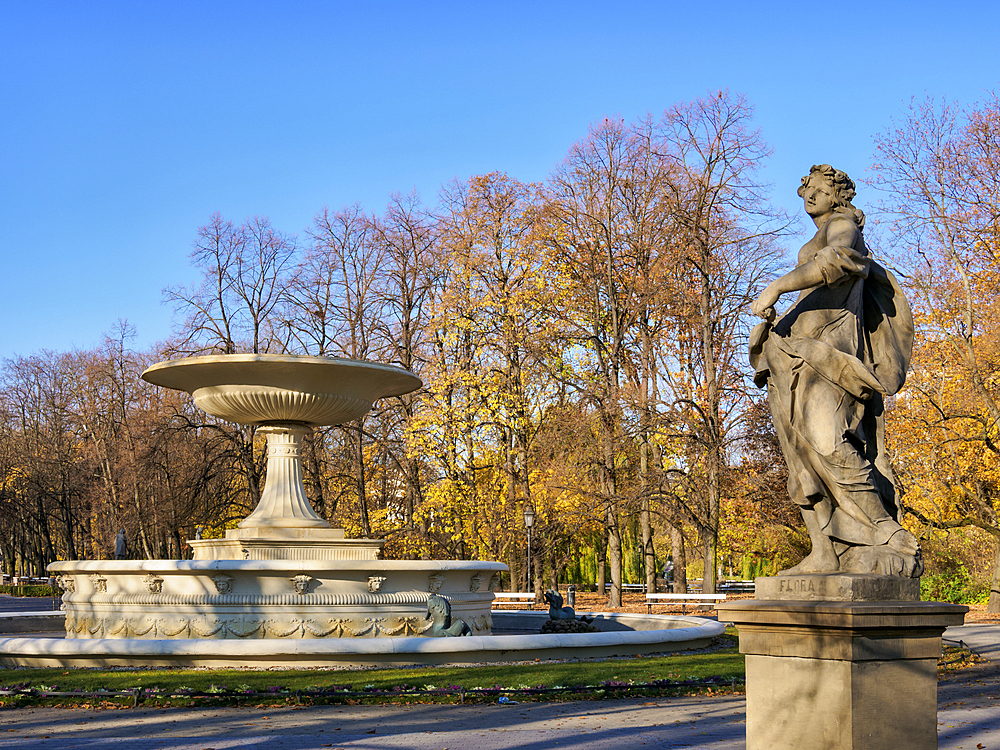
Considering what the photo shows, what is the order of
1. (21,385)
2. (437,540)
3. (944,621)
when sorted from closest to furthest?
(944,621) < (437,540) < (21,385)

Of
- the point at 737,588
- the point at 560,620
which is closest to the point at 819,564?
the point at 560,620

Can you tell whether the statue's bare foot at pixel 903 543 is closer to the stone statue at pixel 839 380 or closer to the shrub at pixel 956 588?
the stone statue at pixel 839 380

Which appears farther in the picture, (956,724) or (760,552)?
(760,552)

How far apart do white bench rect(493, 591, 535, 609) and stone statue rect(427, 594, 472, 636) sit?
9.35 meters

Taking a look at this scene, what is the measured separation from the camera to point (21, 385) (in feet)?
179

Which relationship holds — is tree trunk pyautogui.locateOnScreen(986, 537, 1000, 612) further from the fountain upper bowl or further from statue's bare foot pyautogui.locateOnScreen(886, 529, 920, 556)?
statue's bare foot pyautogui.locateOnScreen(886, 529, 920, 556)

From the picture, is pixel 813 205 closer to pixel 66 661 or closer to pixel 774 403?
pixel 774 403

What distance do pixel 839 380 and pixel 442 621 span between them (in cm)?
1034

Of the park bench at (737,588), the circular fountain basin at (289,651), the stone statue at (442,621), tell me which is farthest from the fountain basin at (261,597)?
the park bench at (737,588)

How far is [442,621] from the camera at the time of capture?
14.4m

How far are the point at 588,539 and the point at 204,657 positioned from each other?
24.1m

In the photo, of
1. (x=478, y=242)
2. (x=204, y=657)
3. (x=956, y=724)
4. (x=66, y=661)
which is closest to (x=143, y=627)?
(x=66, y=661)

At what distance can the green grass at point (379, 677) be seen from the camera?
1047 cm

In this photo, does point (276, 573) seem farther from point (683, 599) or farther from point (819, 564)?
point (683, 599)
